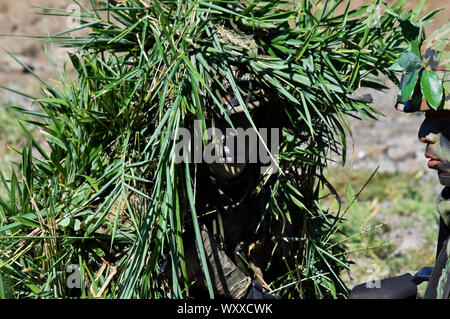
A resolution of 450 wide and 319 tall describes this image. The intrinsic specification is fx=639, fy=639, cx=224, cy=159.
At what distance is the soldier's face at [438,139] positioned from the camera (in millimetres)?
1457

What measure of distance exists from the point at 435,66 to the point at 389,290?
55 cm

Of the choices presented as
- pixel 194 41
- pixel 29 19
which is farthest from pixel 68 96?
pixel 29 19

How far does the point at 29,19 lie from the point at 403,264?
3.47 meters

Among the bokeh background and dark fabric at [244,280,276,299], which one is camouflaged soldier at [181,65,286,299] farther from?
the bokeh background

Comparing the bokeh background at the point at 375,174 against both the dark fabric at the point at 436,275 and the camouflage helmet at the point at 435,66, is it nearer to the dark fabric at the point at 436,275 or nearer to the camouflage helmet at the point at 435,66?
the camouflage helmet at the point at 435,66

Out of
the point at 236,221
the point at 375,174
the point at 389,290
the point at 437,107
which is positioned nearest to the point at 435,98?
the point at 437,107

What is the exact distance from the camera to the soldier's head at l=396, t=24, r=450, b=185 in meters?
1.41

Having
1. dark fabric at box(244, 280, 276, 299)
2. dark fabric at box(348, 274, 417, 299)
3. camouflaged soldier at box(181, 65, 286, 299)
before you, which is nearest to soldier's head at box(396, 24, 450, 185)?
dark fabric at box(348, 274, 417, 299)

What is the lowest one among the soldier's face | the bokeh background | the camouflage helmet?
the bokeh background

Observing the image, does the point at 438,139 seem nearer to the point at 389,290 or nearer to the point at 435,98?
the point at 435,98

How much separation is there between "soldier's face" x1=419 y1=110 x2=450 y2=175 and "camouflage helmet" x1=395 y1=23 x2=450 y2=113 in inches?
1.5

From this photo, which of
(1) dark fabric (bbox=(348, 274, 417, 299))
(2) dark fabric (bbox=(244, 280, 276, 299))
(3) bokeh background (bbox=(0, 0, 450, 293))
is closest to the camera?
(1) dark fabric (bbox=(348, 274, 417, 299))

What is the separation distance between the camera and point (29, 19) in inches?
193

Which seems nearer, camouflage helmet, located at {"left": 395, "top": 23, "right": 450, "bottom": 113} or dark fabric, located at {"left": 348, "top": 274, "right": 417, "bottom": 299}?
camouflage helmet, located at {"left": 395, "top": 23, "right": 450, "bottom": 113}
